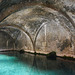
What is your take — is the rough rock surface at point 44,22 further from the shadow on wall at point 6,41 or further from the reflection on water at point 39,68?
the reflection on water at point 39,68

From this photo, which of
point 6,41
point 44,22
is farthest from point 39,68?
point 6,41

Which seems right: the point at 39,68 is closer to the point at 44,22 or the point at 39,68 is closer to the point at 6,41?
the point at 44,22

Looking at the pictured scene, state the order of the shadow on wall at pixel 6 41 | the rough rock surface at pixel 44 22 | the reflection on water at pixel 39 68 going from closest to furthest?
the reflection on water at pixel 39 68 → the rough rock surface at pixel 44 22 → the shadow on wall at pixel 6 41

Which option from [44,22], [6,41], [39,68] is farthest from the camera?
[6,41]

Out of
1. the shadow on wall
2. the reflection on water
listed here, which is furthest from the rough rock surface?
the reflection on water

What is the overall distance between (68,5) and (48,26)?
4.47 m

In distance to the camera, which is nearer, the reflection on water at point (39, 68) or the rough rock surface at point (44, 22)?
the reflection on water at point (39, 68)

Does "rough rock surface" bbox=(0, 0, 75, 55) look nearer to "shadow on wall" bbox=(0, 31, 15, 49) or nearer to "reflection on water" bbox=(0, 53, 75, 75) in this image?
"shadow on wall" bbox=(0, 31, 15, 49)

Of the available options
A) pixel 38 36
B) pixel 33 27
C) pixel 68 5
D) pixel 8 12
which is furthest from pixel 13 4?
pixel 38 36

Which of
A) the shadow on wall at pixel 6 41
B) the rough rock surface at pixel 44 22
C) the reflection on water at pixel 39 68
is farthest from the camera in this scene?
the shadow on wall at pixel 6 41

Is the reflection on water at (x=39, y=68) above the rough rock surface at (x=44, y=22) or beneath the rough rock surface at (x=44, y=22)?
beneath

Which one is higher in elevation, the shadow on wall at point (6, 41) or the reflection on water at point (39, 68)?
the shadow on wall at point (6, 41)

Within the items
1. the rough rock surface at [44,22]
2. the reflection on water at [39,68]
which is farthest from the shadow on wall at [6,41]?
the reflection on water at [39,68]

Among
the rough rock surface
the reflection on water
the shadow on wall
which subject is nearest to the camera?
the reflection on water
